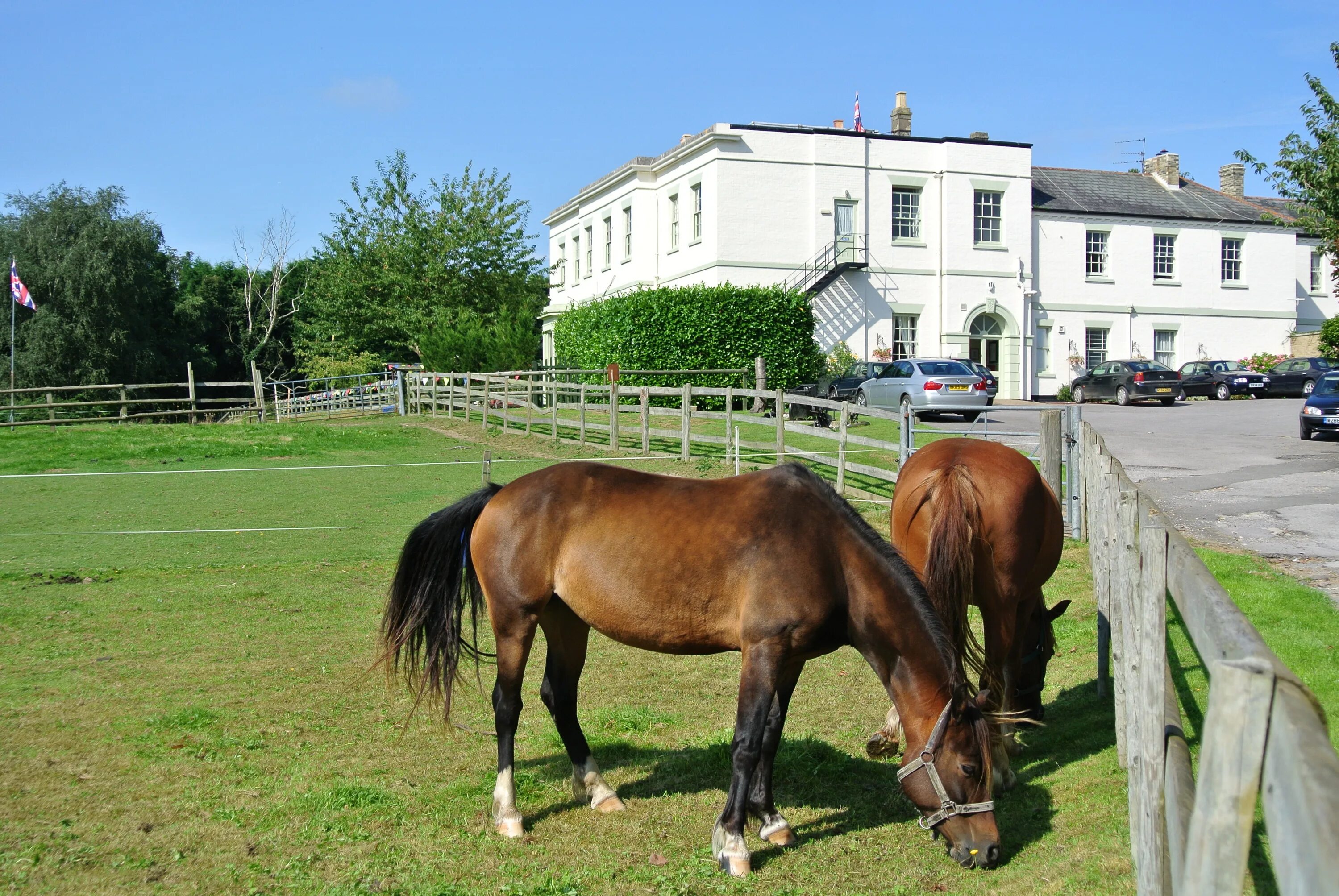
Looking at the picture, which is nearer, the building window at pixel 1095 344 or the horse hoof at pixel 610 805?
the horse hoof at pixel 610 805

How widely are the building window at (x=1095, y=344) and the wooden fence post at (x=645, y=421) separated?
75.6 ft

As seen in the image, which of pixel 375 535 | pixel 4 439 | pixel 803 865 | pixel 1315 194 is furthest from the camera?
pixel 4 439

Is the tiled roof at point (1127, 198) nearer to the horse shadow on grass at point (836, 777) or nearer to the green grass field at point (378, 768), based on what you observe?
the green grass field at point (378, 768)

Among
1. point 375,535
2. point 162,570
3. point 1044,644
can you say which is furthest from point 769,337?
point 1044,644

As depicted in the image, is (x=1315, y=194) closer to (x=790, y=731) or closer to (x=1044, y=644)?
(x=1044, y=644)

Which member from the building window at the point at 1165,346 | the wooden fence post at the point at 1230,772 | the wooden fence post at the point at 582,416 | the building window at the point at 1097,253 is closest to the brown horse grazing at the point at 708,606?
the wooden fence post at the point at 1230,772

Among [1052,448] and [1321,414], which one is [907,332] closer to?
[1321,414]

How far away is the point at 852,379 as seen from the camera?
97.7 ft

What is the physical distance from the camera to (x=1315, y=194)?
16.2m

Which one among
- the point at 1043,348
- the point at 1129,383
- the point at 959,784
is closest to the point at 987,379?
the point at 1129,383

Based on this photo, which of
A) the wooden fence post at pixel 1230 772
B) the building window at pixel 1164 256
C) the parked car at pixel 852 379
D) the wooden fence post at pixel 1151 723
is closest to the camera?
the wooden fence post at pixel 1230 772

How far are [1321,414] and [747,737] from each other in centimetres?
1988

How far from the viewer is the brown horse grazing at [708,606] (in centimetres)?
445

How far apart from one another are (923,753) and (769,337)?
2727cm
